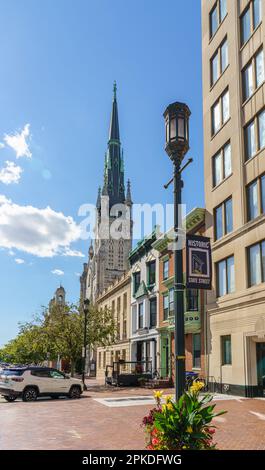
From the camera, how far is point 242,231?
23.5m

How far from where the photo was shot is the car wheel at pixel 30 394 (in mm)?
21438

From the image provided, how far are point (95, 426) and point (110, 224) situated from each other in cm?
12190

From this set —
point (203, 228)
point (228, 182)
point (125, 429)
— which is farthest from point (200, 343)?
point (125, 429)

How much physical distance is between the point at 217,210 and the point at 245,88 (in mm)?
6957

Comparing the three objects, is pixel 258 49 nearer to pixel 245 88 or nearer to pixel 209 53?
pixel 245 88

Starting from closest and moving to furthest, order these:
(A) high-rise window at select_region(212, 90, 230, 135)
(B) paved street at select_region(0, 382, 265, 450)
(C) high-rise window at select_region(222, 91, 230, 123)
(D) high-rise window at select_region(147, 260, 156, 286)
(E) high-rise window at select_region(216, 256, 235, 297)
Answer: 1. (B) paved street at select_region(0, 382, 265, 450)
2. (E) high-rise window at select_region(216, 256, 235, 297)
3. (C) high-rise window at select_region(222, 91, 230, 123)
4. (A) high-rise window at select_region(212, 90, 230, 135)
5. (D) high-rise window at select_region(147, 260, 156, 286)

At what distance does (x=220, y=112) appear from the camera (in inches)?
1105

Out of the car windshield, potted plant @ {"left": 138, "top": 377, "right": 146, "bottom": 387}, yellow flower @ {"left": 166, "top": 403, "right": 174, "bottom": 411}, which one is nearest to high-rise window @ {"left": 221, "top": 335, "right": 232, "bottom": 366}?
potted plant @ {"left": 138, "top": 377, "right": 146, "bottom": 387}

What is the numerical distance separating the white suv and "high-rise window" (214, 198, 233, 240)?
11.5 m

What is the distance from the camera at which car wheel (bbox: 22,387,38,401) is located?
21.4 m

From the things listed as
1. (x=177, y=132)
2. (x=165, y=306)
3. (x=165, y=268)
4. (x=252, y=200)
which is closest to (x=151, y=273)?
(x=165, y=268)

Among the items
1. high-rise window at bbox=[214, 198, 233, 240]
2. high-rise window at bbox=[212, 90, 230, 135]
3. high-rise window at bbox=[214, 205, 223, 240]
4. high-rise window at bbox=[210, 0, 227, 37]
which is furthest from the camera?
high-rise window at bbox=[210, 0, 227, 37]

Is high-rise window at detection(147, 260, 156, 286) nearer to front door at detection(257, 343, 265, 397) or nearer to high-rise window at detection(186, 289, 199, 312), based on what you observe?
high-rise window at detection(186, 289, 199, 312)

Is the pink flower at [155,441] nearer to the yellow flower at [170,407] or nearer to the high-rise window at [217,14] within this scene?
the yellow flower at [170,407]
